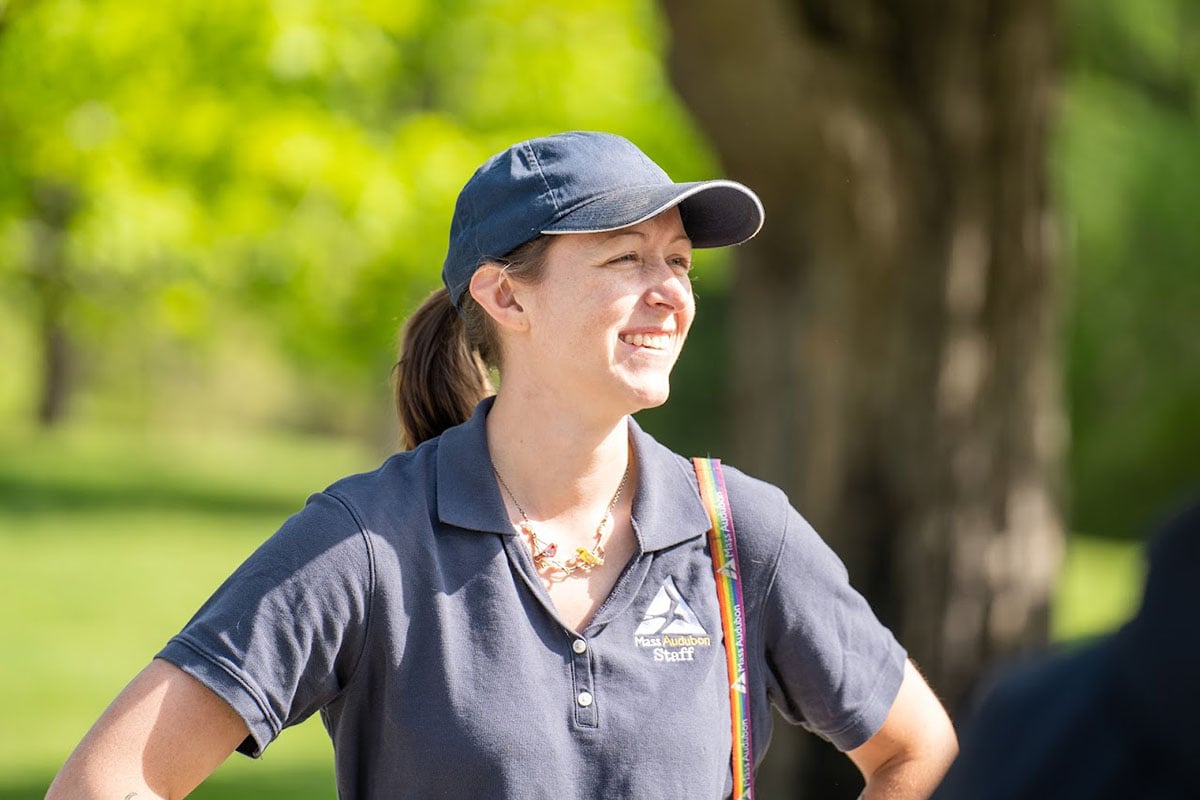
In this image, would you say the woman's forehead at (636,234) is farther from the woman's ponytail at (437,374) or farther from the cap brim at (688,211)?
the woman's ponytail at (437,374)

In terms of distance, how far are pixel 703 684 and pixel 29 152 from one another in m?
8.19

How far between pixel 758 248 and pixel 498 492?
4.66m

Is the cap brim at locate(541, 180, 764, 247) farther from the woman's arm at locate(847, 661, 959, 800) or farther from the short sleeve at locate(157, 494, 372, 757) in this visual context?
the woman's arm at locate(847, 661, 959, 800)

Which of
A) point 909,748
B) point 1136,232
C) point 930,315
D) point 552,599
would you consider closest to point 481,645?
point 552,599

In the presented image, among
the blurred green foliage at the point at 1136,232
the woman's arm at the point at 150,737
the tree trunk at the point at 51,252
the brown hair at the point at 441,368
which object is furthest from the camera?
the blurred green foliage at the point at 1136,232

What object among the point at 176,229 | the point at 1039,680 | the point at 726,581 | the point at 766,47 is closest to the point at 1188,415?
the point at 176,229

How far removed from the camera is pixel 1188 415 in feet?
63.8

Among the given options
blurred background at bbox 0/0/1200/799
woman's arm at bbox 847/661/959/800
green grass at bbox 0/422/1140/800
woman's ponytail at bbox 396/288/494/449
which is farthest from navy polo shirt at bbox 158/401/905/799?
green grass at bbox 0/422/1140/800

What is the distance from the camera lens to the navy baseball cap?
240 cm

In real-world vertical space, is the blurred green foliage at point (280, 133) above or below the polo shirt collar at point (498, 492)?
above

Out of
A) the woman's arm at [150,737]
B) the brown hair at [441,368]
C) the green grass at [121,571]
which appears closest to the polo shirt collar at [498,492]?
the brown hair at [441,368]

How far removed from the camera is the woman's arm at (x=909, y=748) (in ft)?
8.48

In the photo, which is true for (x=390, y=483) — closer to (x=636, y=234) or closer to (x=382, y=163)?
(x=636, y=234)

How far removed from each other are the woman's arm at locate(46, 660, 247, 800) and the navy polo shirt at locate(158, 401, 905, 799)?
4 centimetres
